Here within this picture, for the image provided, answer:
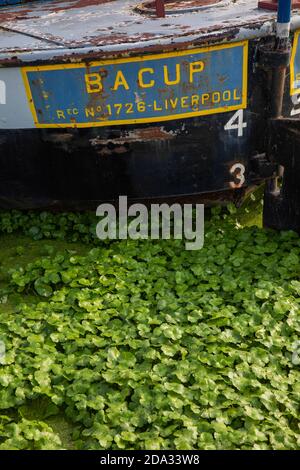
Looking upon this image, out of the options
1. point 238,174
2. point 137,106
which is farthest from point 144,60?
point 238,174

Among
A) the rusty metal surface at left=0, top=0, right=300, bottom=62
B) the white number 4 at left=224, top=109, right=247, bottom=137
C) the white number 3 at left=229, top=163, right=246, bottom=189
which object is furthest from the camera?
the white number 3 at left=229, top=163, right=246, bottom=189

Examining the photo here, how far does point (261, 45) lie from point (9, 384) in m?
2.78

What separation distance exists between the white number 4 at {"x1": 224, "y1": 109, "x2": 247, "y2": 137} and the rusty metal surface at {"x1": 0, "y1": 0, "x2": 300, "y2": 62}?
0.55m

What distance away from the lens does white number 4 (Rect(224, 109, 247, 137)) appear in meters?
4.48

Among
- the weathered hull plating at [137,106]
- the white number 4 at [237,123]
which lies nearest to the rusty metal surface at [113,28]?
the weathered hull plating at [137,106]

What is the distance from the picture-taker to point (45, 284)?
14.0ft

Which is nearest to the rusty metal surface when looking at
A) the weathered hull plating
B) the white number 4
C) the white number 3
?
the weathered hull plating

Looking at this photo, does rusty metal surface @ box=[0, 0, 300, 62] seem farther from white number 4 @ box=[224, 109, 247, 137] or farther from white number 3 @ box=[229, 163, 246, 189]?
white number 3 @ box=[229, 163, 246, 189]

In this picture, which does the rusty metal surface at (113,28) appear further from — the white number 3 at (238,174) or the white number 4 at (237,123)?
the white number 3 at (238,174)

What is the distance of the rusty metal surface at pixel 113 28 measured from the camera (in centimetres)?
413

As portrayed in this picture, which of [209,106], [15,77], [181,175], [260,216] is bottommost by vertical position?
[260,216]

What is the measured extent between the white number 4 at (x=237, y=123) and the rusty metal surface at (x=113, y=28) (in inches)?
21.7
